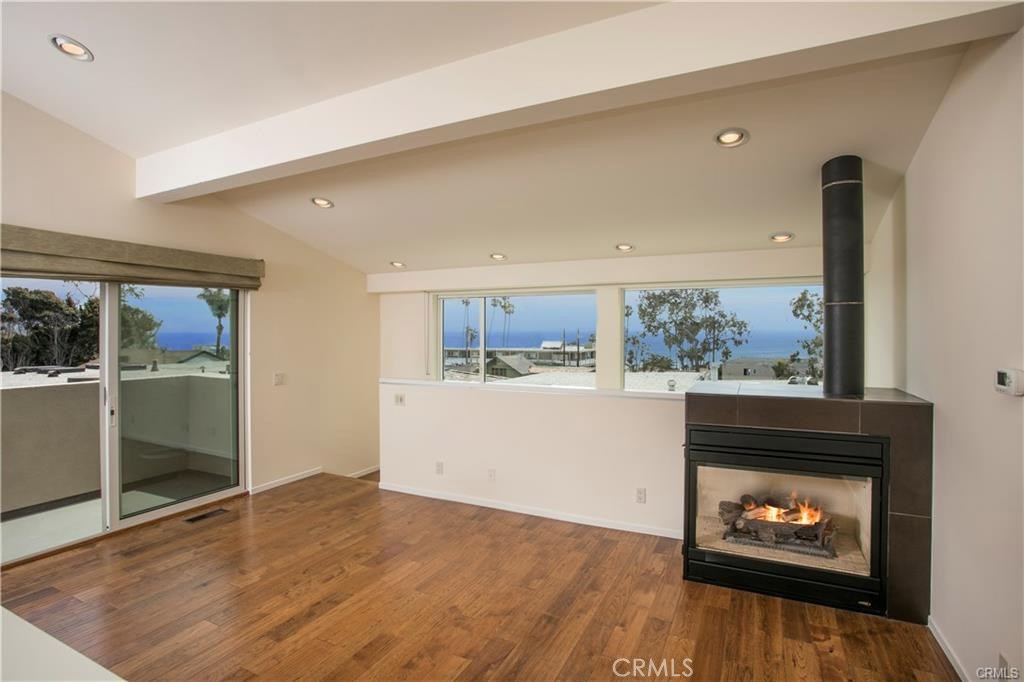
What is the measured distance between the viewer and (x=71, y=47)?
259cm

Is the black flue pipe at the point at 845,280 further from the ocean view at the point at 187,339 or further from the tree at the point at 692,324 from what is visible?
the ocean view at the point at 187,339

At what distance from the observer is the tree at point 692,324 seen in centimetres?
443

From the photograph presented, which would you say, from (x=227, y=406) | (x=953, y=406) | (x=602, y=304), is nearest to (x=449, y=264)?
(x=602, y=304)

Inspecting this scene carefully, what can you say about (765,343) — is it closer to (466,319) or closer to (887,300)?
(887,300)

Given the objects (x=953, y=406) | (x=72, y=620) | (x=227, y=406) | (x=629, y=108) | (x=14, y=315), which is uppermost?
(x=629, y=108)

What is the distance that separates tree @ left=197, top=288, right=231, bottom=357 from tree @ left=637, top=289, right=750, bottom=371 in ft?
12.1

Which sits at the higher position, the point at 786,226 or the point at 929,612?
the point at 786,226

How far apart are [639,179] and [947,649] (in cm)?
276

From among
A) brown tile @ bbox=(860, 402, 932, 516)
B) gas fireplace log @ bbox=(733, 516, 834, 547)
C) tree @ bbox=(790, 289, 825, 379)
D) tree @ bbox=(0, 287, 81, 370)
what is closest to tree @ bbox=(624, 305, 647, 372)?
tree @ bbox=(790, 289, 825, 379)

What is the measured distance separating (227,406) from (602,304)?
3.49 m

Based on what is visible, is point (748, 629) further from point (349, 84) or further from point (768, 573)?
point (349, 84)

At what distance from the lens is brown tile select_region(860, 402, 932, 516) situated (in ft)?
7.92

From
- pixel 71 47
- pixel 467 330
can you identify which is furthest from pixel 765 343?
pixel 71 47

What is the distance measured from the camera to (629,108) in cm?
254
